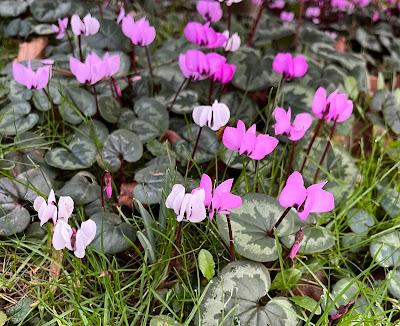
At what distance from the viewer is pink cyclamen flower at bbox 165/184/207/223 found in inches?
46.5

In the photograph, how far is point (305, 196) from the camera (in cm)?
123

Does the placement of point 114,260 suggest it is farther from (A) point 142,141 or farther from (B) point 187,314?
(A) point 142,141

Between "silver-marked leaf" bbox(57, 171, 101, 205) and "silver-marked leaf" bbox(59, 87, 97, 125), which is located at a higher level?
"silver-marked leaf" bbox(59, 87, 97, 125)

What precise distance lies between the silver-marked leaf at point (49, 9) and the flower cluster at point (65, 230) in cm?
135

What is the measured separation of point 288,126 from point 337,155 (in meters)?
0.55

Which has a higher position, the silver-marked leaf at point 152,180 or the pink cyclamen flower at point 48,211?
the pink cyclamen flower at point 48,211

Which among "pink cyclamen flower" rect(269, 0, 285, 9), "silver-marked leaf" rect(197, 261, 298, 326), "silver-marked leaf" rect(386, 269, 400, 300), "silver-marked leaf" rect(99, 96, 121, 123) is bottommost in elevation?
"silver-marked leaf" rect(386, 269, 400, 300)

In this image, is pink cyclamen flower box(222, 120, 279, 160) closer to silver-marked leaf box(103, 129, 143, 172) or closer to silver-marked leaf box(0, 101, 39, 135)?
silver-marked leaf box(103, 129, 143, 172)

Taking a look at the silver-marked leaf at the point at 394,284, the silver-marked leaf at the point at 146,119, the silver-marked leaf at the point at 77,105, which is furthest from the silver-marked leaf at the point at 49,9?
the silver-marked leaf at the point at 394,284

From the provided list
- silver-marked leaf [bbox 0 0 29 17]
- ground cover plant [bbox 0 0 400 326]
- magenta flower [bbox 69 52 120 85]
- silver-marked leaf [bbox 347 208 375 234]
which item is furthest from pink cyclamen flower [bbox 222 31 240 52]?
silver-marked leaf [bbox 0 0 29 17]

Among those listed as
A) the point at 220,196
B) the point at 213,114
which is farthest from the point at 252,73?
the point at 220,196

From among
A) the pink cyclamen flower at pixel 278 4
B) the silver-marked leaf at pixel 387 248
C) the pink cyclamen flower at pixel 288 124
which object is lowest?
the silver-marked leaf at pixel 387 248

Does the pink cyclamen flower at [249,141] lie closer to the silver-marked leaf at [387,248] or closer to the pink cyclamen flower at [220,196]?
the pink cyclamen flower at [220,196]

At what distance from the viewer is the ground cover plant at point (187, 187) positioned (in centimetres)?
134
